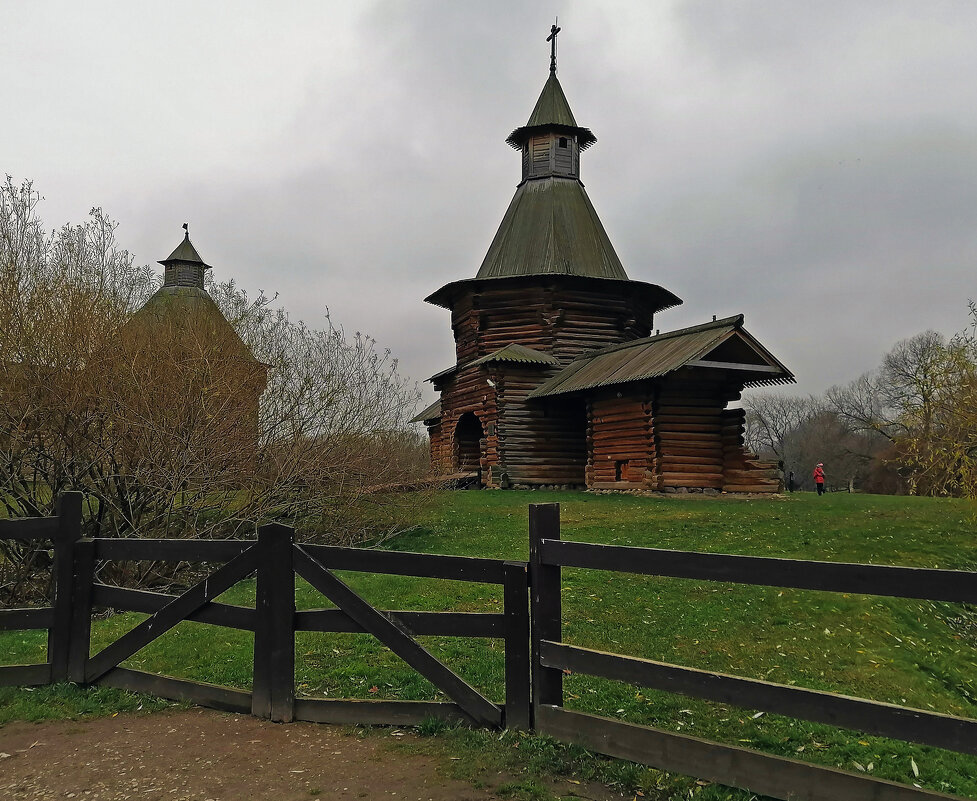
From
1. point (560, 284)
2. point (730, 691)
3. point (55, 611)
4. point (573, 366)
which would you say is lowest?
point (730, 691)

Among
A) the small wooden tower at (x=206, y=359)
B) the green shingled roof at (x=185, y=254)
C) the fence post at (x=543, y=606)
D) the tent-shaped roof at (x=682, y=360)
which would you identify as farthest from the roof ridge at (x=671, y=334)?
the green shingled roof at (x=185, y=254)

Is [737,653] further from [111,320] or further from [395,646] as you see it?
[111,320]

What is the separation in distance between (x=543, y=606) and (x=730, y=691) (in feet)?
3.90

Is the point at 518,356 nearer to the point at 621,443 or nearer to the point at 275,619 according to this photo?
the point at 621,443

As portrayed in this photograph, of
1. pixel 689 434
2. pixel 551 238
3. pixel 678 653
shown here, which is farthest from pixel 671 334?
pixel 678 653

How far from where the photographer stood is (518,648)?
4.65 meters

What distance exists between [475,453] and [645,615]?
23.0 m

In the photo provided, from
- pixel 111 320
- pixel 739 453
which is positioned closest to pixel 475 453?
pixel 739 453

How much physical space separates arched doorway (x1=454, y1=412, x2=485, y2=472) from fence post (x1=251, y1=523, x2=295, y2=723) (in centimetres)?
2493

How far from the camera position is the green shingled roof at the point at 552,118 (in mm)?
31500

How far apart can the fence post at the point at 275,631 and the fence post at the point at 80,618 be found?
1633 millimetres

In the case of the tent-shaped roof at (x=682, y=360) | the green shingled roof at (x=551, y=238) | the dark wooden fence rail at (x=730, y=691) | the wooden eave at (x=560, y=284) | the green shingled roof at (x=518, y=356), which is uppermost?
the green shingled roof at (x=551, y=238)

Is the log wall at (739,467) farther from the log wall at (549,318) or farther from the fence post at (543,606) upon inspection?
the fence post at (543,606)

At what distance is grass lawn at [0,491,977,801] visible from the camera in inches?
188
